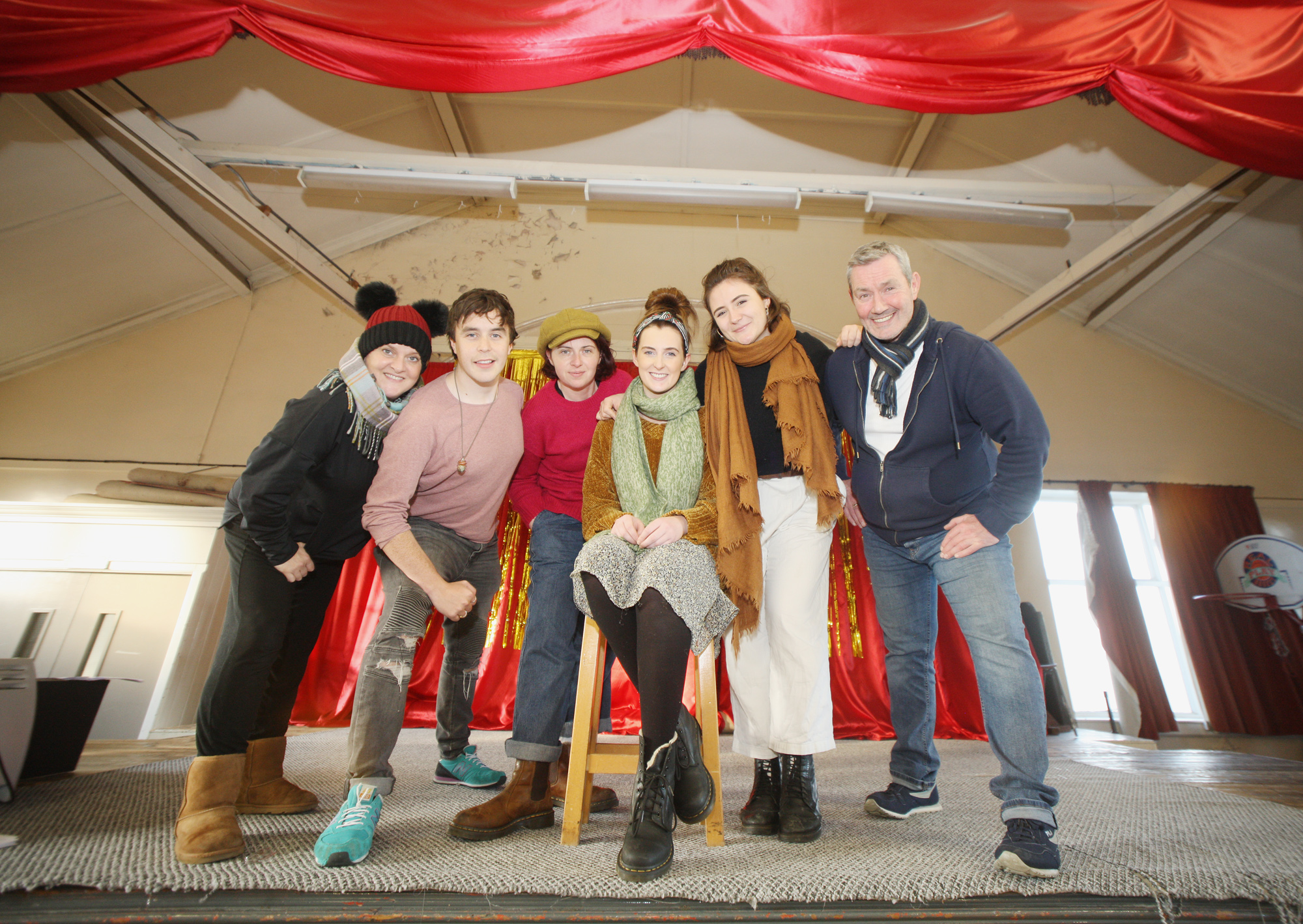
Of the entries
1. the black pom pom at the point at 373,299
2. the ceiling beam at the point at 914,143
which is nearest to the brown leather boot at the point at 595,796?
the black pom pom at the point at 373,299

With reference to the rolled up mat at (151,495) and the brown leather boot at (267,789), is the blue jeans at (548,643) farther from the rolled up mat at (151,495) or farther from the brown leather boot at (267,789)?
the rolled up mat at (151,495)

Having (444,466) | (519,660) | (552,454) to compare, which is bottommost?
(519,660)

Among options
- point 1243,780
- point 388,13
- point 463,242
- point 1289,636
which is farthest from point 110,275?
point 1289,636

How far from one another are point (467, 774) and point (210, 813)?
79 cm

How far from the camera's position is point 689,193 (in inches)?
118

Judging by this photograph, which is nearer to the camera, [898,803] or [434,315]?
[898,803]

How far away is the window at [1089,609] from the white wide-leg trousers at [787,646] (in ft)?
16.0

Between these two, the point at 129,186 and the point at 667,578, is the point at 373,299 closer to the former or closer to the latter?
the point at 667,578

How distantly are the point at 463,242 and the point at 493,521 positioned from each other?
12.7ft

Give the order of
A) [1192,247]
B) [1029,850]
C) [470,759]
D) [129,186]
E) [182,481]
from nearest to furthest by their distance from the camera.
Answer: [1029,850], [470,759], [129,186], [182,481], [1192,247]

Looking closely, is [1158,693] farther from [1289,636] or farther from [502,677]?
[502,677]

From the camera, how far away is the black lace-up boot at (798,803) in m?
1.24

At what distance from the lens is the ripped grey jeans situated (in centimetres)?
121

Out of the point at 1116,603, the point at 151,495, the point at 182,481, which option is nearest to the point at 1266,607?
the point at 1116,603
